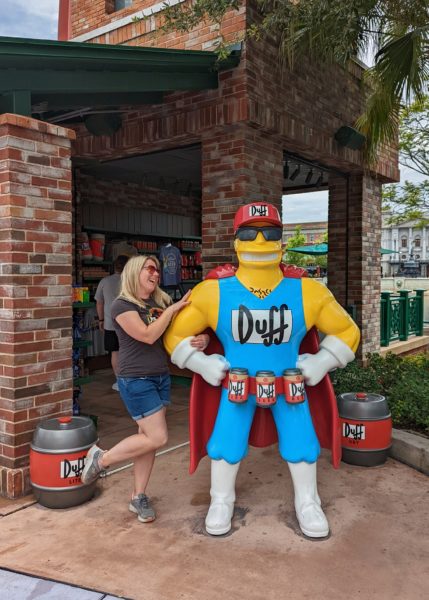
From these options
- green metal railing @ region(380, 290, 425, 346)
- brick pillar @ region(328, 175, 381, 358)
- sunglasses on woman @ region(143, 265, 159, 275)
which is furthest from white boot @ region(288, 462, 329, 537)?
green metal railing @ region(380, 290, 425, 346)

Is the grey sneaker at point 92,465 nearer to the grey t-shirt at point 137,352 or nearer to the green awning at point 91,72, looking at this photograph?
the grey t-shirt at point 137,352

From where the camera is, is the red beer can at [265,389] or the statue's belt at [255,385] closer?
the red beer can at [265,389]

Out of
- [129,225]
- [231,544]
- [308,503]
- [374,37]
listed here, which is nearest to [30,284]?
[231,544]

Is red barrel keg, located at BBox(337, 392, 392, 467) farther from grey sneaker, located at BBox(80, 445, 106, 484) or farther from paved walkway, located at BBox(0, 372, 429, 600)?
grey sneaker, located at BBox(80, 445, 106, 484)

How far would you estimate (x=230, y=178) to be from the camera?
5.43 meters

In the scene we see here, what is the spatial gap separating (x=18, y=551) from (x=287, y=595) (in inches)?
57.8

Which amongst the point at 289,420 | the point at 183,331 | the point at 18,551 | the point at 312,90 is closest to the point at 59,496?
the point at 18,551

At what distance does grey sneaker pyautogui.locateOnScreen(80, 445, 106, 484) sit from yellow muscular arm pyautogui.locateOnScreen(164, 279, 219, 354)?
0.78 metres

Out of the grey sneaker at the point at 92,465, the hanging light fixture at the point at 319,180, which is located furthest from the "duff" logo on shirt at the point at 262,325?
the hanging light fixture at the point at 319,180

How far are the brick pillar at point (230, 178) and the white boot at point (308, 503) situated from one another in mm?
2679

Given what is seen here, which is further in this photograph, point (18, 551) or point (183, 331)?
point (183, 331)

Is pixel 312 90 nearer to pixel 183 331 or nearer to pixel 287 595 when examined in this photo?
pixel 183 331

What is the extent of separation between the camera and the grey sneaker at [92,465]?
3.30 metres

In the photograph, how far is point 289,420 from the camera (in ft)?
10.7
